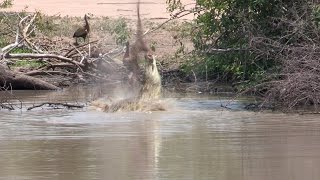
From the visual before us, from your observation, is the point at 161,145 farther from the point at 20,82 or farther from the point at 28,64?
the point at 28,64

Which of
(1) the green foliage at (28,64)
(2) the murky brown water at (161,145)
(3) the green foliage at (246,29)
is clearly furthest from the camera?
(1) the green foliage at (28,64)

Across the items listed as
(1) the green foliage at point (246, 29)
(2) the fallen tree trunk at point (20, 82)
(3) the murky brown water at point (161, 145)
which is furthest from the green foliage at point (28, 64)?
(3) the murky brown water at point (161, 145)

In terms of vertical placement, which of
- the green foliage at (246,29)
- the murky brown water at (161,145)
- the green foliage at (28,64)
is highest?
the green foliage at (246,29)

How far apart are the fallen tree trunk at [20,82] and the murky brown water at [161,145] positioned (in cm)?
277

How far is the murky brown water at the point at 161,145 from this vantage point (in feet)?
31.1

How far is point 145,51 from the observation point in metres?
15.6

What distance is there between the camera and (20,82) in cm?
1859

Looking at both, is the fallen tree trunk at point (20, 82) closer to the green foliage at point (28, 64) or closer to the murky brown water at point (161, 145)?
the green foliage at point (28, 64)

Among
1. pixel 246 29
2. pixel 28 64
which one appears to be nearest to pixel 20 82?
pixel 28 64

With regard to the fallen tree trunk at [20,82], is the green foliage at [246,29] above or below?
above

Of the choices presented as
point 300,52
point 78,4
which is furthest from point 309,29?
point 78,4

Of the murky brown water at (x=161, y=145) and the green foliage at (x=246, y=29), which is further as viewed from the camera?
the green foliage at (x=246, y=29)

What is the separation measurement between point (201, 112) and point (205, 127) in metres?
1.95

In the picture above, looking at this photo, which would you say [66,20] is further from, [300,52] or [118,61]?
[300,52]
